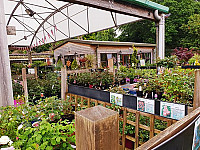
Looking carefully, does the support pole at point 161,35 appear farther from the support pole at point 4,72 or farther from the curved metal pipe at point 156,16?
the support pole at point 4,72

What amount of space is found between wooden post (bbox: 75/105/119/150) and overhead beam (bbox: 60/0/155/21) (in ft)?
10.3

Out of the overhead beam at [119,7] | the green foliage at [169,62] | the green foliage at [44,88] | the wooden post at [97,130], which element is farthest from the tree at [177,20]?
the wooden post at [97,130]

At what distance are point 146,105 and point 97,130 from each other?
1572 mm

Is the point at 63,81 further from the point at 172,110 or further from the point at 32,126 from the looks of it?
the point at 172,110

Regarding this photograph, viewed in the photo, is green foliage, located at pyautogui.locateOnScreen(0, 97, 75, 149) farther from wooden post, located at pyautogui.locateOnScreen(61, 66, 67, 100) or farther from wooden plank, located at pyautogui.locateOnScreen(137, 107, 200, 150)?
wooden post, located at pyautogui.locateOnScreen(61, 66, 67, 100)

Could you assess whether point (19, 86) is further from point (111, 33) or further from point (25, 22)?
point (111, 33)

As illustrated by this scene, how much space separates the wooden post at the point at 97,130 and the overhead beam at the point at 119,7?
3130 millimetres

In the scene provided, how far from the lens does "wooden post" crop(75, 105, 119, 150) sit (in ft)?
1.66

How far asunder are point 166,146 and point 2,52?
273 cm

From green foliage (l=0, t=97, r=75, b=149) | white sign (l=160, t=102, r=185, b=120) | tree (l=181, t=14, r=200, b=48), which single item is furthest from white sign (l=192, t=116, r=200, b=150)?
tree (l=181, t=14, r=200, b=48)

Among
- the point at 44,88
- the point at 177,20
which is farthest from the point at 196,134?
the point at 177,20

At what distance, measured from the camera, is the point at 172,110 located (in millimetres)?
1707

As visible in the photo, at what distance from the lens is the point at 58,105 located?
2018 millimetres

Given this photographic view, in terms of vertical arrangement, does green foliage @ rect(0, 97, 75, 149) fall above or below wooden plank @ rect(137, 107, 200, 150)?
below
